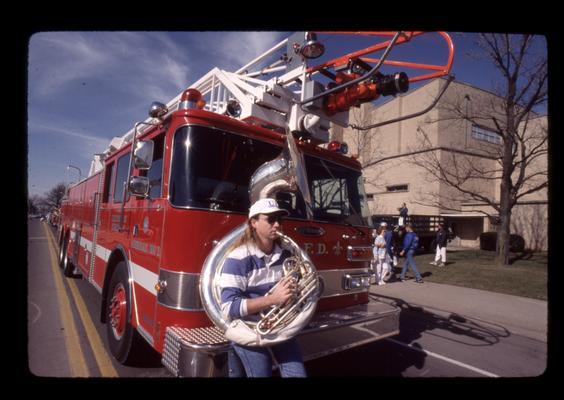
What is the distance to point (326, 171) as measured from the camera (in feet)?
13.5

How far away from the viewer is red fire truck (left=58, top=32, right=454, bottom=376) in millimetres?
2764

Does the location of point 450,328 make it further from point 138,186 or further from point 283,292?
point 138,186

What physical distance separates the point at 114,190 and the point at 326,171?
3.10 meters

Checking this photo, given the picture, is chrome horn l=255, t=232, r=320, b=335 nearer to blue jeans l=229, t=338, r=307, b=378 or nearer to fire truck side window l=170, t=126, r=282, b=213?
blue jeans l=229, t=338, r=307, b=378

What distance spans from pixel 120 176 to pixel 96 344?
2206 millimetres

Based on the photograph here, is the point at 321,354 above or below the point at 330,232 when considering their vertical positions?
below

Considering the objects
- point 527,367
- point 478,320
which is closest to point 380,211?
point 478,320

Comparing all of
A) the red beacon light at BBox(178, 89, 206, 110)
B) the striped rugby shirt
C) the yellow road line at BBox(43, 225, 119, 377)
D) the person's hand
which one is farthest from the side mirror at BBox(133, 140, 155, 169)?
the yellow road line at BBox(43, 225, 119, 377)

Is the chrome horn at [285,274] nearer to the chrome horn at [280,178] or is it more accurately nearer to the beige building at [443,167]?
the chrome horn at [280,178]

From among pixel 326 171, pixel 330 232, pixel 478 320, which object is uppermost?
pixel 326 171

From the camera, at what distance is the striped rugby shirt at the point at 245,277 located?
6.97 feet

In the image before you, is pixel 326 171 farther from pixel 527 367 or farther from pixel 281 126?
pixel 527 367

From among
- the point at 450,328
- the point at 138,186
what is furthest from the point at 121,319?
the point at 450,328

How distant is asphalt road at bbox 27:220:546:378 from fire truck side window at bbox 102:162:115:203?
1904 mm
